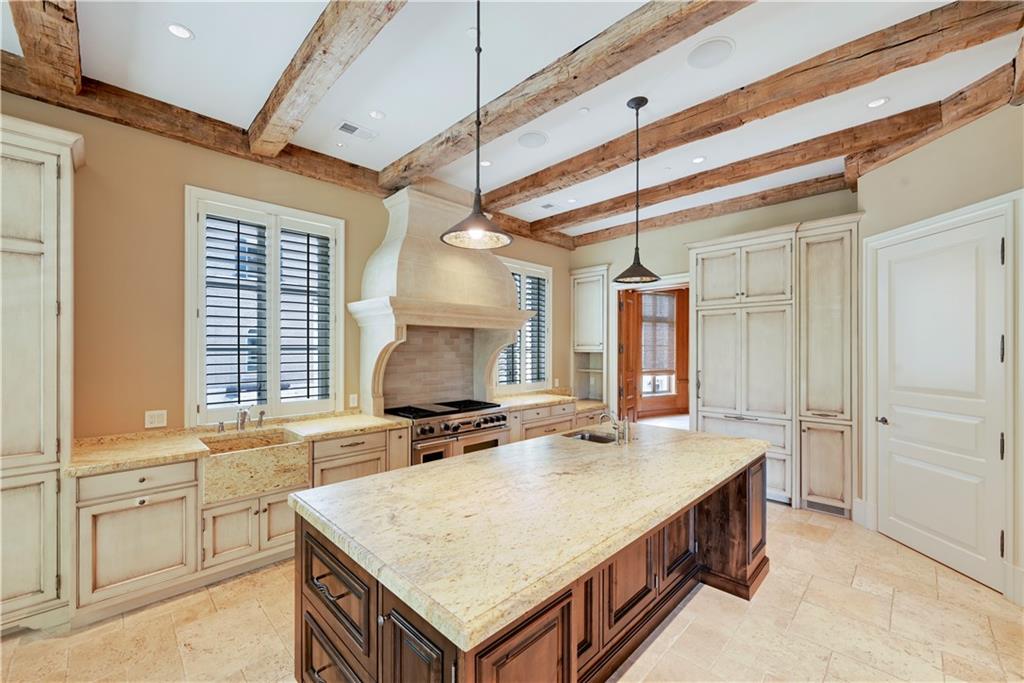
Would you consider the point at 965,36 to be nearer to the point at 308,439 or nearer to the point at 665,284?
the point at 665,284

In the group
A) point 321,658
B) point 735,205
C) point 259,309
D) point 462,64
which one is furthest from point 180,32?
point 735,205

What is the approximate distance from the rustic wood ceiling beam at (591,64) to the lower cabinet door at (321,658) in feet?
9.21

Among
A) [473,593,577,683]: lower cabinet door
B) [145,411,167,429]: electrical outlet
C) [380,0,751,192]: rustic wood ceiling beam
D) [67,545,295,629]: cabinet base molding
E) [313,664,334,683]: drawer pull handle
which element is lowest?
[67,545,295,629]: cabinet base molding

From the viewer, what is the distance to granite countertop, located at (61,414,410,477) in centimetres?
236

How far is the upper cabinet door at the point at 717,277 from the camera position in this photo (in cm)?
439

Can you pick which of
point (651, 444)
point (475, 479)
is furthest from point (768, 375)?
point (475, 479)

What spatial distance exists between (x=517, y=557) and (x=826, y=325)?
396 cm

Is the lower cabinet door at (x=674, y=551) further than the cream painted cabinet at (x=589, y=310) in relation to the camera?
No

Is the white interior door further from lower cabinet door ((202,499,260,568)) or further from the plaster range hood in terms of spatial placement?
lower cabinet door ((202,499,260,568))

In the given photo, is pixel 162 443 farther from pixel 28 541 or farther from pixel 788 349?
pixel 788 349

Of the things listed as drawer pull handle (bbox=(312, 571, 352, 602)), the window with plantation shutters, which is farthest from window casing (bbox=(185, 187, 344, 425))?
the window with plantation shutters

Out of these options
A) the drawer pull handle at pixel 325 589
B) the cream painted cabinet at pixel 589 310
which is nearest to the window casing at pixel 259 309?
the drawer pull handle at pixel 325 589

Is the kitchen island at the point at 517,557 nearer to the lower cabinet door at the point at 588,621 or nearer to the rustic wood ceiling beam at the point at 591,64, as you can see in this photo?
the lower cabinet door at the point at 588,621

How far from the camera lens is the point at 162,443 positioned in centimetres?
278
